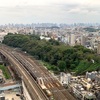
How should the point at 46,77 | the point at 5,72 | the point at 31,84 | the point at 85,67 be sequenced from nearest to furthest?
the point at 31,84, the point at 46,77, the point at 85,67, the point at 5,72

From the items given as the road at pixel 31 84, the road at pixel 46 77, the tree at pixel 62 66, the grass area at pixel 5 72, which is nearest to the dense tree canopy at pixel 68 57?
the tree at pixel 62 66

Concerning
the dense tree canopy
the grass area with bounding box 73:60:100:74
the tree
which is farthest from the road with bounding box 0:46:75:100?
the grass area with bounding box 73:60:100:74

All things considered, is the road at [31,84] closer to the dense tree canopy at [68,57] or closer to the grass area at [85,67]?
the dense tree canopy at [68,57]

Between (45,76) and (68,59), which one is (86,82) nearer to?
(45,76)

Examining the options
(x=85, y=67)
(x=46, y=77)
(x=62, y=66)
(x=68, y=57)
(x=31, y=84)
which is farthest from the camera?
(x=68, y=57)

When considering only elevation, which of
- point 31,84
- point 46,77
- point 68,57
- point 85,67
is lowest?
point 46,77

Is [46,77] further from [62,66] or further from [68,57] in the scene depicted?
[68,57]

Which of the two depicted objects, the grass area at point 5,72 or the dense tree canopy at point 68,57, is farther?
the dense tree canopy at point 68,57

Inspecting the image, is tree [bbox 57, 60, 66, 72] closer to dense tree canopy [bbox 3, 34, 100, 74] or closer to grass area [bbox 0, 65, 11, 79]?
dense tree canopy [bbox 3, 34, 100, 74]

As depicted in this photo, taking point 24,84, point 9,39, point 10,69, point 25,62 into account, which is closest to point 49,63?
point 25,62

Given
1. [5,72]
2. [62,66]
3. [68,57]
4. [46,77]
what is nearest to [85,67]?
[62,66]

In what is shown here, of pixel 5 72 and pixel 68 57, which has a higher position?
pixel 68 57
